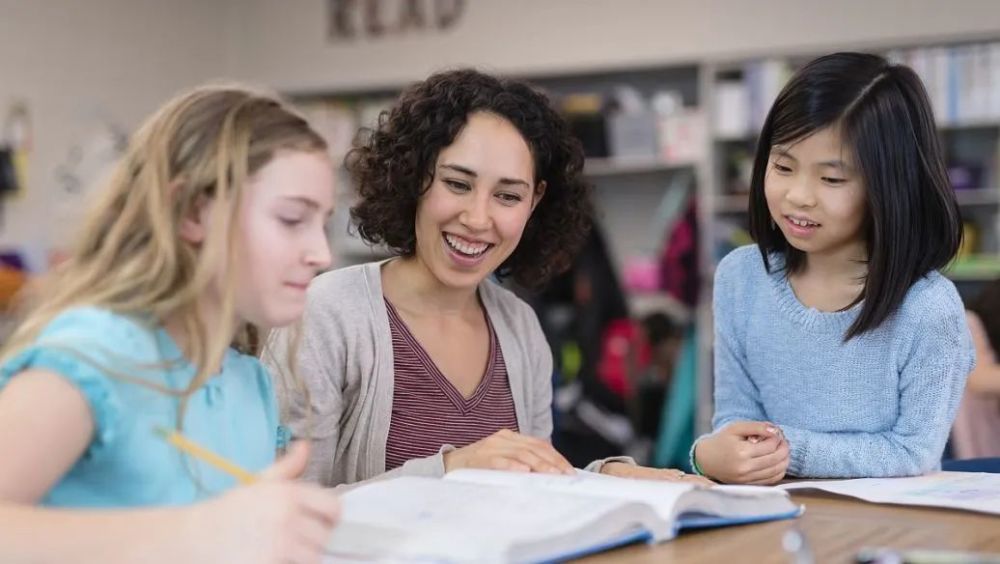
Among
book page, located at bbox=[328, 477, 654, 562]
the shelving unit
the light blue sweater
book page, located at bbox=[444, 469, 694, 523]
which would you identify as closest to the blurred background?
the shelving unit

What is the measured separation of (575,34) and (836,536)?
423cm

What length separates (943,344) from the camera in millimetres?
1686

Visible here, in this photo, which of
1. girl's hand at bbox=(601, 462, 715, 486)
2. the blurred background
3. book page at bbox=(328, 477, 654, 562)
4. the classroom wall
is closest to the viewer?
book page at bbox=(328, 477, 654, 562)

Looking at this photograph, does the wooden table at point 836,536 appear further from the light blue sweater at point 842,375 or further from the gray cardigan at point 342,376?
the gray cardigan at point 342,376

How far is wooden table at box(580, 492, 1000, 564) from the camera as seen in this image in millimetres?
1135

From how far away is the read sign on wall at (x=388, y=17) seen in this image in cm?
555

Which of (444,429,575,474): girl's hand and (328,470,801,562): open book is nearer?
(328,470,801,562): open book

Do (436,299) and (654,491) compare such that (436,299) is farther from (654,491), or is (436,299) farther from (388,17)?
(388,17)

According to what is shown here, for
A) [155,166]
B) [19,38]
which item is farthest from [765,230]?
[19,38]

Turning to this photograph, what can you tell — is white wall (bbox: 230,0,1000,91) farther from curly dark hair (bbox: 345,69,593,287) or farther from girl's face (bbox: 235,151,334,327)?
girl's face (bbox: 235,151,334,327)

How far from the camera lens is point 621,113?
5035 millimetres

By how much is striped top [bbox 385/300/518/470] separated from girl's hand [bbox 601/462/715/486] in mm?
246

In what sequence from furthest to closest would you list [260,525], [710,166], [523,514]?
1. [710,166]
2. [523,514]
3. [260,525]

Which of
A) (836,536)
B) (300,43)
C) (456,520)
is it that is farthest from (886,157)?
(300,43)
